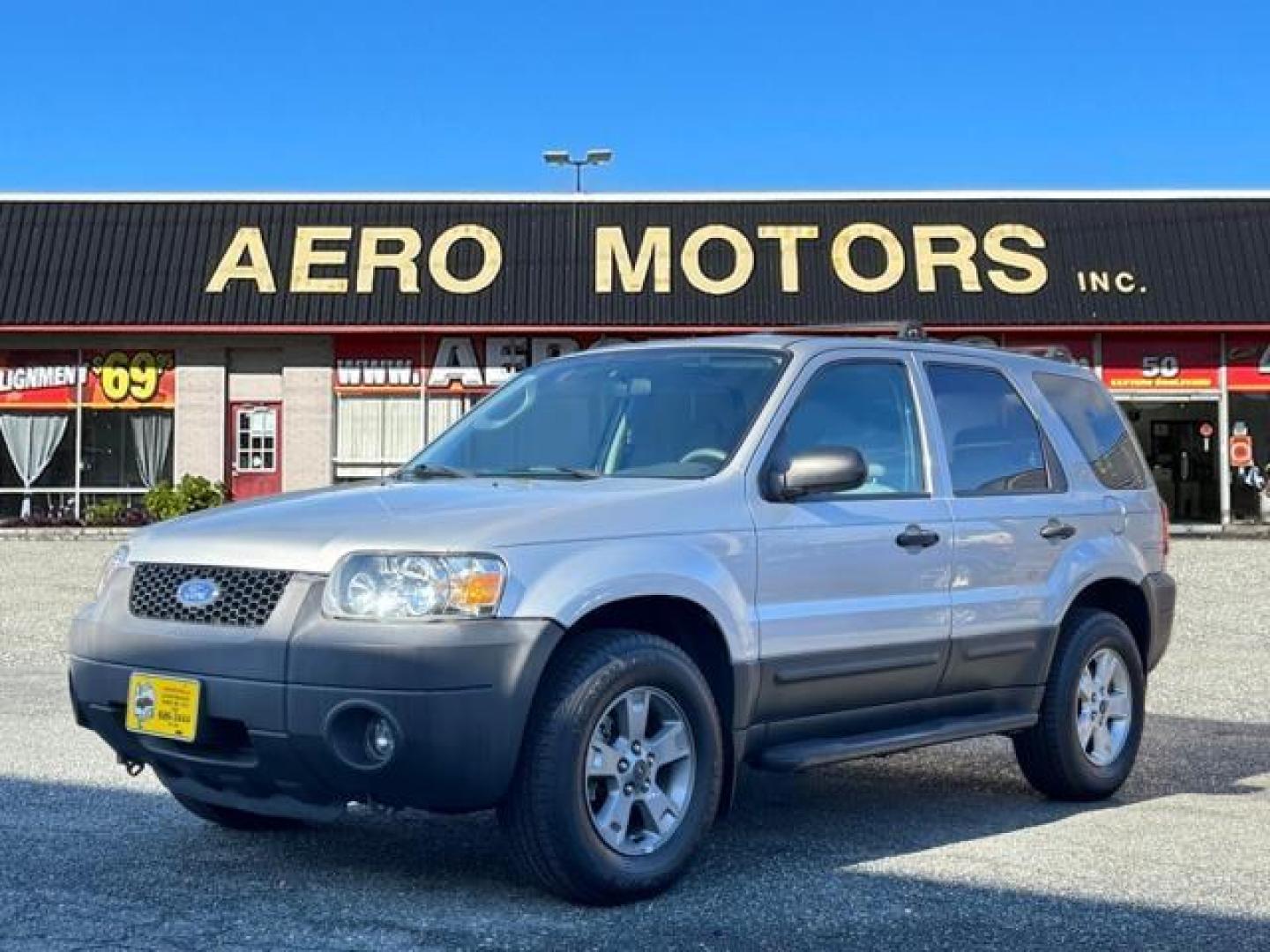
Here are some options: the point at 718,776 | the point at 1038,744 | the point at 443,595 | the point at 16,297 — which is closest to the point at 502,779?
the point at 443,595

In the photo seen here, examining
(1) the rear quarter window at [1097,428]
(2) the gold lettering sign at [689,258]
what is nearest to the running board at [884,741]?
(1) the rear quarter window at [1097,428]

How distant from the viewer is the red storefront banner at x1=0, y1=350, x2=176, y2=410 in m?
27.6

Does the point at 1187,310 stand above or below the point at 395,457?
above

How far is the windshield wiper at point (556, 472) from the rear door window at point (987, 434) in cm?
157

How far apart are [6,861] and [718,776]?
2.42m

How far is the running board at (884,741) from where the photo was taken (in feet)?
18.1

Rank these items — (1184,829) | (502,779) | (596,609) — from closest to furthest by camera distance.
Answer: (502,779)
(596,609)
(1184,829)

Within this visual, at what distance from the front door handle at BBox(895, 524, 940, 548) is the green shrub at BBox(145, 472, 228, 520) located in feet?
68.7

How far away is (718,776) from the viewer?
5.24 metres

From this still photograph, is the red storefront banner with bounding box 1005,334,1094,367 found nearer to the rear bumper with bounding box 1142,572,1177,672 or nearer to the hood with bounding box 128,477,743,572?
the rear bumper with bounding box 1142,572,1177,672

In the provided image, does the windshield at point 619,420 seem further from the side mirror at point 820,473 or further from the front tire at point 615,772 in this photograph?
the front tire at point 615,772

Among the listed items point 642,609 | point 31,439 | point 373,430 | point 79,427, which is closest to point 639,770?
point 642,609

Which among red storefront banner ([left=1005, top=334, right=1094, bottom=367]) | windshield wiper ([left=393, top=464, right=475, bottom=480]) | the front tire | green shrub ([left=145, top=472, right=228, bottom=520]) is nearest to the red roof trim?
red storefront banner ([left=1005, top=334, right=1094, bottom=367])

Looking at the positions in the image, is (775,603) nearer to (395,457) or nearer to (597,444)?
(597,444)
